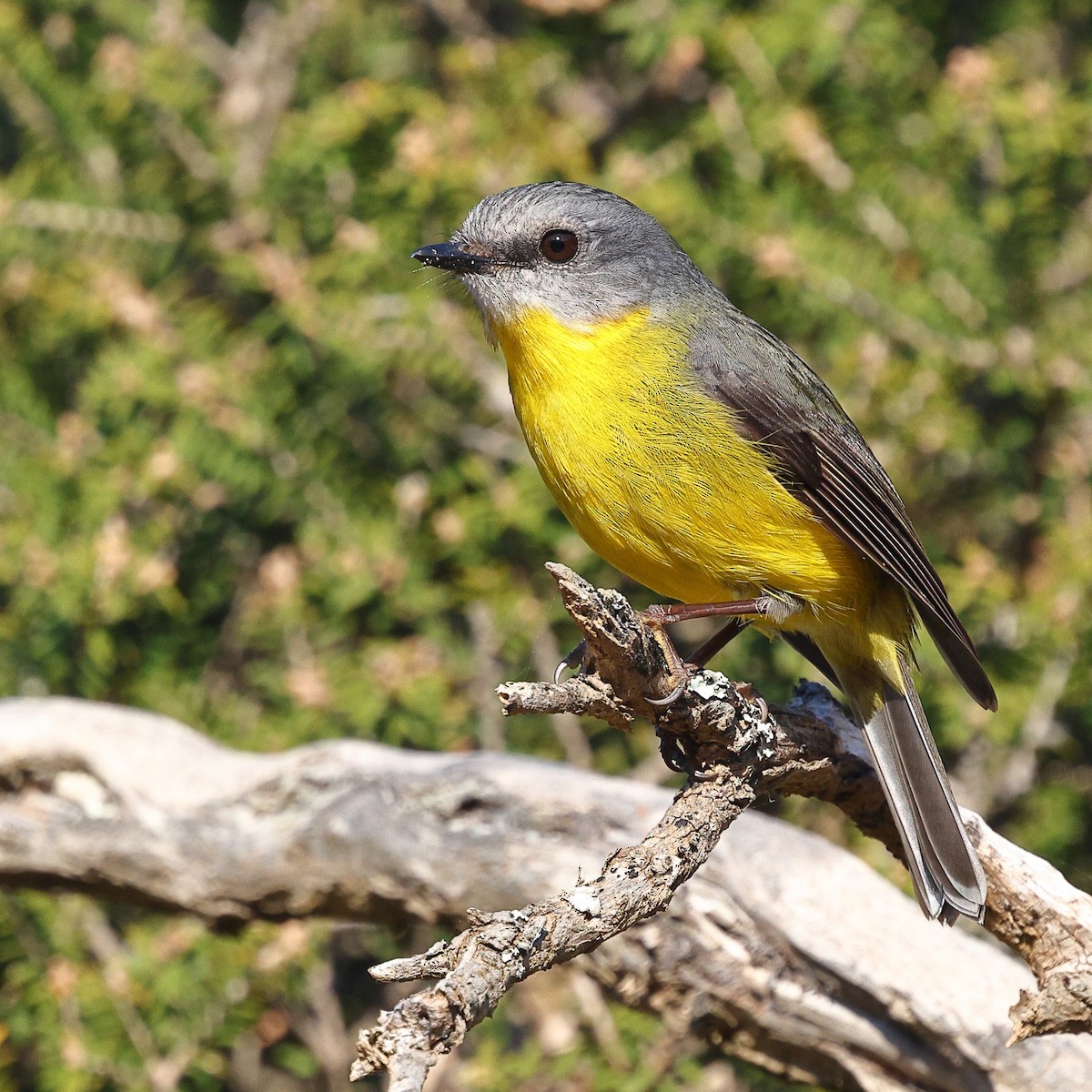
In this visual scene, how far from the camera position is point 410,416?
224 inches

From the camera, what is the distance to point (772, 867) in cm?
407

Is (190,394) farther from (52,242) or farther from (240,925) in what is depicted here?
(240,925)

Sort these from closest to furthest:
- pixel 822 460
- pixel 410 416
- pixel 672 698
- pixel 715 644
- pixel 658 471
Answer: pixel 672 698 → pixel 658 471 → pixel 822 460 → pixel 715 644 → pixel 410 416

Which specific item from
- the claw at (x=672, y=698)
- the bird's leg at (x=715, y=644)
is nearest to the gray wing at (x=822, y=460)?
the bird's leg at (x=715, y=644)

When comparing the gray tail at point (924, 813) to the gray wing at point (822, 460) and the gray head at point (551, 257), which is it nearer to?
the gray wing at point (822, 460)

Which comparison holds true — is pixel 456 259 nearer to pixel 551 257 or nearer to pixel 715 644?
pixel 551 257

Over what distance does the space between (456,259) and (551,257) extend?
0.26 metres

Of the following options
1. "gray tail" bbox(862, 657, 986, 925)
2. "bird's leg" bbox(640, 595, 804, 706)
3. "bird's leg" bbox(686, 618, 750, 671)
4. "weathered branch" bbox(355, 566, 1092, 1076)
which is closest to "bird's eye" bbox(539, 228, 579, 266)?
"bird's leg" bbox(640, 595, 804, 706)

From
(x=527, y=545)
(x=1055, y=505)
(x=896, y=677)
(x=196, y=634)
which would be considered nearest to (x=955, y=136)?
(x=1055, y=505)

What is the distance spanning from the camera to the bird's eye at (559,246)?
3.95 meters

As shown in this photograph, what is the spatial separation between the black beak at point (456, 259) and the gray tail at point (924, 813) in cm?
160

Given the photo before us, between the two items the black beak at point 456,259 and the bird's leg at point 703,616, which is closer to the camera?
the bird's leg at point 703,616

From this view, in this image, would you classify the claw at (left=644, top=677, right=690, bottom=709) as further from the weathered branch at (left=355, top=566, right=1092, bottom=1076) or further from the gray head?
the gray head

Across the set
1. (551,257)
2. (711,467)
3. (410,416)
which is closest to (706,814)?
(711,467)
